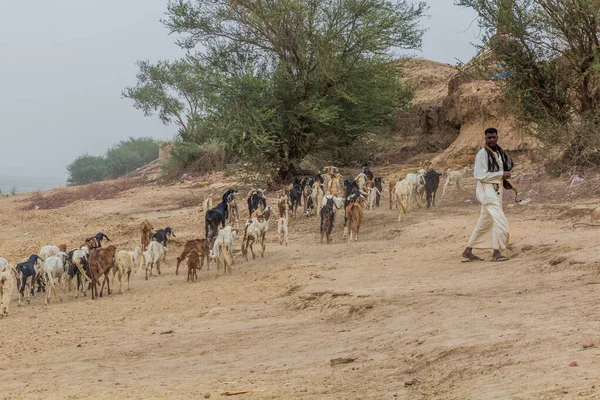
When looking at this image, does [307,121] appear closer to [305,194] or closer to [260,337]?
[305,194]

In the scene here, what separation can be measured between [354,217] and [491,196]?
4780 millimetres

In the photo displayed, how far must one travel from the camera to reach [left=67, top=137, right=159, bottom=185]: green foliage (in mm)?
63469

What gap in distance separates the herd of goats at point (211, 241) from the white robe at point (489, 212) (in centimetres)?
450

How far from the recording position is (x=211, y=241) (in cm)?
1571

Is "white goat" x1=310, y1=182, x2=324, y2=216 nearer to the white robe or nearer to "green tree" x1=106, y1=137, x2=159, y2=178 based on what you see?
Answer: the white robe

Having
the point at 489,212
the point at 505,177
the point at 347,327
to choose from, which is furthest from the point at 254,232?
the point at 347,327

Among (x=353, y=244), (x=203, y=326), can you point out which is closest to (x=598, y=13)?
(x=353, y=244)

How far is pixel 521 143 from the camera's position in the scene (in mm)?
21844

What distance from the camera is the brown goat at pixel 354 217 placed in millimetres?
15477

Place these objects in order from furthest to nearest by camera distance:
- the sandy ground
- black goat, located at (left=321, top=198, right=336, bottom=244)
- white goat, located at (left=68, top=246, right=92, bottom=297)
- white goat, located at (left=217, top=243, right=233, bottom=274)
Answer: black goat, located at (left=321, top=198, right=336, bottom=244) → white goat, located at (left=217, top=243, right=233, bottom=274) → white goat, located at (left=68, top=246, right=92, bottom=297) → the sandy ground

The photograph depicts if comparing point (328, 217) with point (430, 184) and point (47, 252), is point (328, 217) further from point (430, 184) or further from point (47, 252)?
point (47, 252)

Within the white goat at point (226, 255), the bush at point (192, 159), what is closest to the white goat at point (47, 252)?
the white goat at point (226, 255)

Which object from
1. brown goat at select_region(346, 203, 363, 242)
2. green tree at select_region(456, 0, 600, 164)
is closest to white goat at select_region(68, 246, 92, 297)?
brown goat at select_region(346, 203, 363, 242)

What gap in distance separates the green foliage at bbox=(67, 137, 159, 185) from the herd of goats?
4493 centimetres
